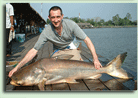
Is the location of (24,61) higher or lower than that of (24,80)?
higher

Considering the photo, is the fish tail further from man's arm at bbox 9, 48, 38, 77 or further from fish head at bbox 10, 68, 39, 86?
man's arm at bbox 9, 48, 38, 77

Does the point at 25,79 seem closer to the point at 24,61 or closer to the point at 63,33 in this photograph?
the point at 24,61

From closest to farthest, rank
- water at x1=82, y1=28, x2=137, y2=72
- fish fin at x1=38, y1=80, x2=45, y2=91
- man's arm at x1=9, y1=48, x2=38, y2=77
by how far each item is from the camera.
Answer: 1. fish fin at x1=38, y1=80, x2=45, y2=91
2. man's arm at x1=9, y1=48, x2=38, y2=77
3. water at x1=82, y1=28, x2=137, y2=72

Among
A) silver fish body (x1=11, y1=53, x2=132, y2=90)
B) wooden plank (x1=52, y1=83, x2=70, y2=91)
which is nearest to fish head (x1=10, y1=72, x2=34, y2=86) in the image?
silver fish body (x1=11, y1=53, x2=132, y2=90)

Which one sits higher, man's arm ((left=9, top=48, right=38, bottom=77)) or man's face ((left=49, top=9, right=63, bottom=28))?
man's face ((left=49, top=9, right=63, bottom=28))

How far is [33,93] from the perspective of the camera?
2430 mm

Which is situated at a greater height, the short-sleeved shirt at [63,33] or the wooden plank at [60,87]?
the short-sleeved shirt at [63,33]

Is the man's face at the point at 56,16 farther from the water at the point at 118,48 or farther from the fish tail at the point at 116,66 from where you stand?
the water at the point at 118,48

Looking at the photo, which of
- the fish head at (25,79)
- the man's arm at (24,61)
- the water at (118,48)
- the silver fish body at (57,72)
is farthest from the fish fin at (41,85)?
the water at (118,48)

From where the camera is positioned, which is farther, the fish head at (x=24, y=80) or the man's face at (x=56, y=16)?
the man's face at (x=56, y=16)

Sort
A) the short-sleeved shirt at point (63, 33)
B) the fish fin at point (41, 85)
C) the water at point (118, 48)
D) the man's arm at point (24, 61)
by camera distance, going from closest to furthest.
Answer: the fish fin at point (41, 85)
the man's arm at point (24, 61)
the short-sleeved shirt at point (63, 33)
the water at point (118, 48)

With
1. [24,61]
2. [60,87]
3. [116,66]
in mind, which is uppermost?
[24,61]

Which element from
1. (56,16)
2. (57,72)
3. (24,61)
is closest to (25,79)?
(24,61)

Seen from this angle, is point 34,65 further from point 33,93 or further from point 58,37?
point 58,37
